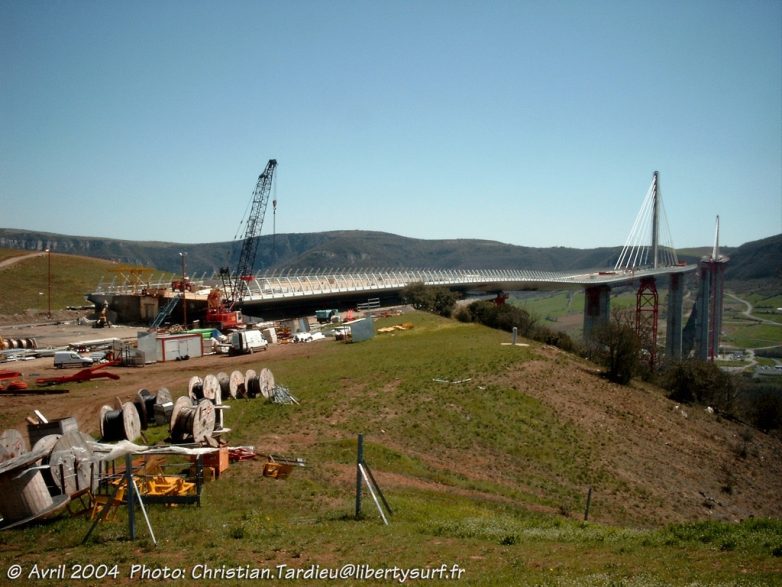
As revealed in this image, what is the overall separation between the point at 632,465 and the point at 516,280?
270 feet

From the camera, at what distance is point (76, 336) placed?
163ft

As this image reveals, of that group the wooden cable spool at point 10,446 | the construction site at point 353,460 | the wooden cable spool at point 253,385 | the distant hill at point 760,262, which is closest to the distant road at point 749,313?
the distant hill at point 760,262

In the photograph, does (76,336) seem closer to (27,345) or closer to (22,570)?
(27,345)

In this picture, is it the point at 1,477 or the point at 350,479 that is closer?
the point at 1,477

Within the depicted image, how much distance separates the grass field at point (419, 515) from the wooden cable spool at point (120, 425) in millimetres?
3059

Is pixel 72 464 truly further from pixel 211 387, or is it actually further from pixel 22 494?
pixel 211 387

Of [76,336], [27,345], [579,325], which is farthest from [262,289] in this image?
[579,325]

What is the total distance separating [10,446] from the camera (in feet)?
43.8

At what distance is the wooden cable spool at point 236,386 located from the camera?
80.6 feet

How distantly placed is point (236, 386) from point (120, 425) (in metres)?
7.04

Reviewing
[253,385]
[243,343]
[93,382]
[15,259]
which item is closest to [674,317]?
[243,343]

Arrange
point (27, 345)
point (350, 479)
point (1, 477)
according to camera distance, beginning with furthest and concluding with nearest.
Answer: point (27, 345), point (350, 479), point (1, 477)

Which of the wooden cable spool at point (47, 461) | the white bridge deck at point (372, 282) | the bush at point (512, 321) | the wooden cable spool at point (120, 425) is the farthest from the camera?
the white bridge deck at point (372, 282)

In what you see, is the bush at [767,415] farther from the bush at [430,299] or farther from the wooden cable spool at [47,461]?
the wooden cable spool at [47,461]
